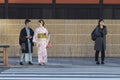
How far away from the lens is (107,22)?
2331 centimetres

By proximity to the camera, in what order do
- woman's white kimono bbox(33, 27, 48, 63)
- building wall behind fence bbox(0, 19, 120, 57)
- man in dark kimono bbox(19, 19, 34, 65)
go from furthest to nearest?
building wall behind fence bbox(0, 19, 120, 57)
man in dark kimono bbox(19, 19, 34, 65)
woman's white kimono bbox(33, 27, 48, 63)

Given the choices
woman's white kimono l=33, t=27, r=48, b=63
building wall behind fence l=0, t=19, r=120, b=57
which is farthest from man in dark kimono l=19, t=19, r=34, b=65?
building wall behind fence l=0, t=19, r=120, b=57

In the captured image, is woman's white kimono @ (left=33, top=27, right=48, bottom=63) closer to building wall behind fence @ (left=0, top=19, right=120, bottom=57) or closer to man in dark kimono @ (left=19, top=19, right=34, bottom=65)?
man in dark kimono @ (left=19, top=19, right=34, bottom=65)

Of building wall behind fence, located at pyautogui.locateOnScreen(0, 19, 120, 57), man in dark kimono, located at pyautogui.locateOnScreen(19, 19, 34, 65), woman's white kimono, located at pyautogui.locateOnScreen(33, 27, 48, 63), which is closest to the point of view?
woman's white kimono, located at pyautogui.locateOnScreen(33, 27, 48, 63)

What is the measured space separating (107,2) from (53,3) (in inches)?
96.2

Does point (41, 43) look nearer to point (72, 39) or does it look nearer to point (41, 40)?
point (41, 40)

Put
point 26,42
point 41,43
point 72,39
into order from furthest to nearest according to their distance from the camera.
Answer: point 72,39
point 26,42
point 41,43

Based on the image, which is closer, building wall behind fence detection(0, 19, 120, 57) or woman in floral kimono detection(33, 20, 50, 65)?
woman in floral kimono detection(33, 20, 50, 65)

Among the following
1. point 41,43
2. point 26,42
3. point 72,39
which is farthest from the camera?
point 72,39

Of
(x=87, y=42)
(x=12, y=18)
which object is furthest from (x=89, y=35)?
Answer: (x=12, y=18)

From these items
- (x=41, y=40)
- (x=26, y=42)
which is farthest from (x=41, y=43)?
(x=26, y=42)

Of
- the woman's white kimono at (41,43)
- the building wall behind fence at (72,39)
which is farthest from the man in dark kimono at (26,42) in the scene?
the building wall behind fence at (72,39)

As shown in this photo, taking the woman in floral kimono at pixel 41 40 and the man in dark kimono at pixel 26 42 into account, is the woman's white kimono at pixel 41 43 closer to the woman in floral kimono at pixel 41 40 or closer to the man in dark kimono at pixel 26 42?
the woman in floral kimono at pixel 41 40

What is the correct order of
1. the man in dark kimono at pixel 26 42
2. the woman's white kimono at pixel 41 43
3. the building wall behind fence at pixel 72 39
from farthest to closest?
the building wall behind fence at pixel 72 39, the man in dark kimono at pixel 26 42, the woman's white kimono at pixel 41 43
